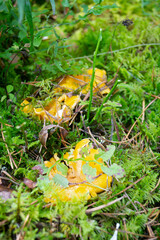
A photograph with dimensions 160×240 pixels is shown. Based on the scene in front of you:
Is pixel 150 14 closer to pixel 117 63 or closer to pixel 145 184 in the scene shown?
pixel 117 63

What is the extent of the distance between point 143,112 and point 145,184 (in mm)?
852

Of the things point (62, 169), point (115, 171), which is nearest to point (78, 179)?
point (62, 169)

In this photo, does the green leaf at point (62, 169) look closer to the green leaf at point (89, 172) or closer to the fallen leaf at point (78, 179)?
the fallen leaf at point (78, 179)

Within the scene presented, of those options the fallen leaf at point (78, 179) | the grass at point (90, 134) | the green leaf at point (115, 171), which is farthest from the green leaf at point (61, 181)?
the green leaf at point (115, 171)

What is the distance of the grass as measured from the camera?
4.52ft

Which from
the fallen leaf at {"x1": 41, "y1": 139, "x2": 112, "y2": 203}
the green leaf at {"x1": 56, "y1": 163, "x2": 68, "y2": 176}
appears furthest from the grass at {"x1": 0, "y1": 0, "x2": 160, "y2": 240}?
the green leaf at {"x1": 56, "y1": 163, "x2": 68, "y2": 176}

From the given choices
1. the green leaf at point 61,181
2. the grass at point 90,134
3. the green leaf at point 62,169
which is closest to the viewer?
the grass at point 90,134

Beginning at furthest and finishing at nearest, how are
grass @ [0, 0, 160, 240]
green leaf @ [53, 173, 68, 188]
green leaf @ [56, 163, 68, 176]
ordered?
green leaf @ [56, 163, 68, 176]
green leaf @ [53, 173, 68, 188]
grass @ [0, 0, 160, 240]

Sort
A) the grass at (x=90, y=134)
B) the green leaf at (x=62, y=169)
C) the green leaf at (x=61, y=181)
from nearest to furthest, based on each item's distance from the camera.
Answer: the grass at (x=90, y=134), the green leaf at (x=61, y=181), the green leaf at (x=62, y=169)

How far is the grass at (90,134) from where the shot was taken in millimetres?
1379

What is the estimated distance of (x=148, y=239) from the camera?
1.47 metres

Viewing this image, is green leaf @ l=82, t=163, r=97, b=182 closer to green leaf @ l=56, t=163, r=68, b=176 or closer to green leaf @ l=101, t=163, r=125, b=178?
green leaf @ l=101, t=163, r=125, b=178

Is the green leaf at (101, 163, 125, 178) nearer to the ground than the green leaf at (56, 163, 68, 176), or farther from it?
farther from it

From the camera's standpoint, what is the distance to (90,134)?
1971mm
